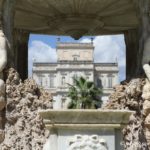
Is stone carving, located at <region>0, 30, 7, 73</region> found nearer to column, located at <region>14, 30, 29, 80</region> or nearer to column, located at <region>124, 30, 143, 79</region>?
column, located at <region>14, 30, 29, 80</region>

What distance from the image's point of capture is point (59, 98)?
6500 cm

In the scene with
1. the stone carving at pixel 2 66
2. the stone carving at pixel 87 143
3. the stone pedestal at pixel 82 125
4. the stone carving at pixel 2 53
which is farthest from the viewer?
the stone carving at pixel 2 53

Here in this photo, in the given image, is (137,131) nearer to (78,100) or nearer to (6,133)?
(6,133)

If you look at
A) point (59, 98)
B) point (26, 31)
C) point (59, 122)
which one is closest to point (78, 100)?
point (26, 31)

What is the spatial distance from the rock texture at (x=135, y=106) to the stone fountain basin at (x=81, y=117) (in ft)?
11.1

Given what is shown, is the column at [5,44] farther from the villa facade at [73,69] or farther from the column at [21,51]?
the villa facade at [73,69]

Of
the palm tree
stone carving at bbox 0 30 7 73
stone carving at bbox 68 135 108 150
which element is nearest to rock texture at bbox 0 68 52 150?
stone carving at bbox 0 30 7 73

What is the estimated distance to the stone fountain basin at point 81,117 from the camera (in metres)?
7.92

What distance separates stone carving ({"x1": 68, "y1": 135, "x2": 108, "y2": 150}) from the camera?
7.68 metres

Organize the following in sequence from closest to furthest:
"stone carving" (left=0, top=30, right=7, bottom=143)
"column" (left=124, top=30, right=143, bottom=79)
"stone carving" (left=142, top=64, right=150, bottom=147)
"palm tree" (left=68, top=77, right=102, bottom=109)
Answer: "stone carving" (left=142, top=64, right=150, bottom=147) → "stone carving" (left=0, top=30, right=7, bottom=143) → "column" (left=124, top=30, right=143, bottom=79) → "palm tree" (left=68, top=77, right=102, bottom=109)

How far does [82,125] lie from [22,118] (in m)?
4.43

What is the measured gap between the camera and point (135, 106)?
12094 mm

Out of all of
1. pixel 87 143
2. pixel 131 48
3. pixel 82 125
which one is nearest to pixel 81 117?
pixel 82 125

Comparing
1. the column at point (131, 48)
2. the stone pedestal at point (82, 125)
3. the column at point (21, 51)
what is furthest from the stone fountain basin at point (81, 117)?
the column at point (21, 51)
